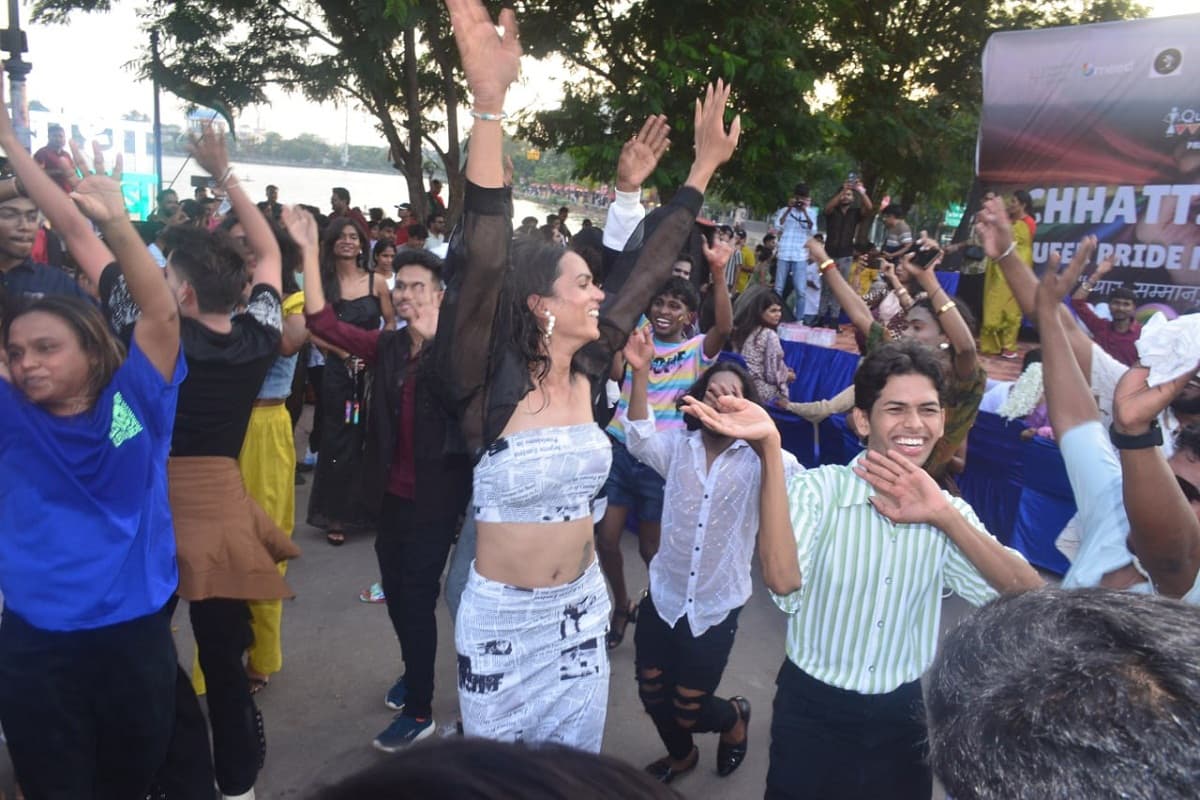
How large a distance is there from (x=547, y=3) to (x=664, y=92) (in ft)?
10.2

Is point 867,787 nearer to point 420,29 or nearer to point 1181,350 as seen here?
point 1181,350

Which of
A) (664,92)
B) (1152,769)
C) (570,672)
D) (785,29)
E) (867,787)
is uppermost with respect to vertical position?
(785,29)

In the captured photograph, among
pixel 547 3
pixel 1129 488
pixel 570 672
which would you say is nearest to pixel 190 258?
pixel 570 672

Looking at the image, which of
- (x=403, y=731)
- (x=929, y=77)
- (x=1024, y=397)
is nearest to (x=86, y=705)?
(x=403, y=731)

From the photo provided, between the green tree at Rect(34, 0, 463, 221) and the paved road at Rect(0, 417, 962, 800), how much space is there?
9.73 m

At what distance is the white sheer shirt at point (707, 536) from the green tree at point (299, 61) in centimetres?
1104

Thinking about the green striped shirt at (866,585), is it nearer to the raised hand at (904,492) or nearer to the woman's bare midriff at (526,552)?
the raised hand at (904,492)

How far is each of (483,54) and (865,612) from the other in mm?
1664

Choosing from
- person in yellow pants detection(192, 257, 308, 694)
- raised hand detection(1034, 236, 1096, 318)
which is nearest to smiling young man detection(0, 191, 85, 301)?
person in yellow pants detection(192, 257, 308, 694)

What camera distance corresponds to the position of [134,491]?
7.45 feet

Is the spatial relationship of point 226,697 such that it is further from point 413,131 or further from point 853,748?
point 413,131

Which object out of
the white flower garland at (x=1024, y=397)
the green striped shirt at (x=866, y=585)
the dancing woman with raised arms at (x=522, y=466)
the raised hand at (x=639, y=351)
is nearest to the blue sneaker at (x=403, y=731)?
the dancing woman with raised arms at (x=522, y=466)

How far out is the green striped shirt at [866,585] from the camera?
2.22 meters

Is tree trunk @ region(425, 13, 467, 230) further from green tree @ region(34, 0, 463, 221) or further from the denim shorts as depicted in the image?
the denim shorts
